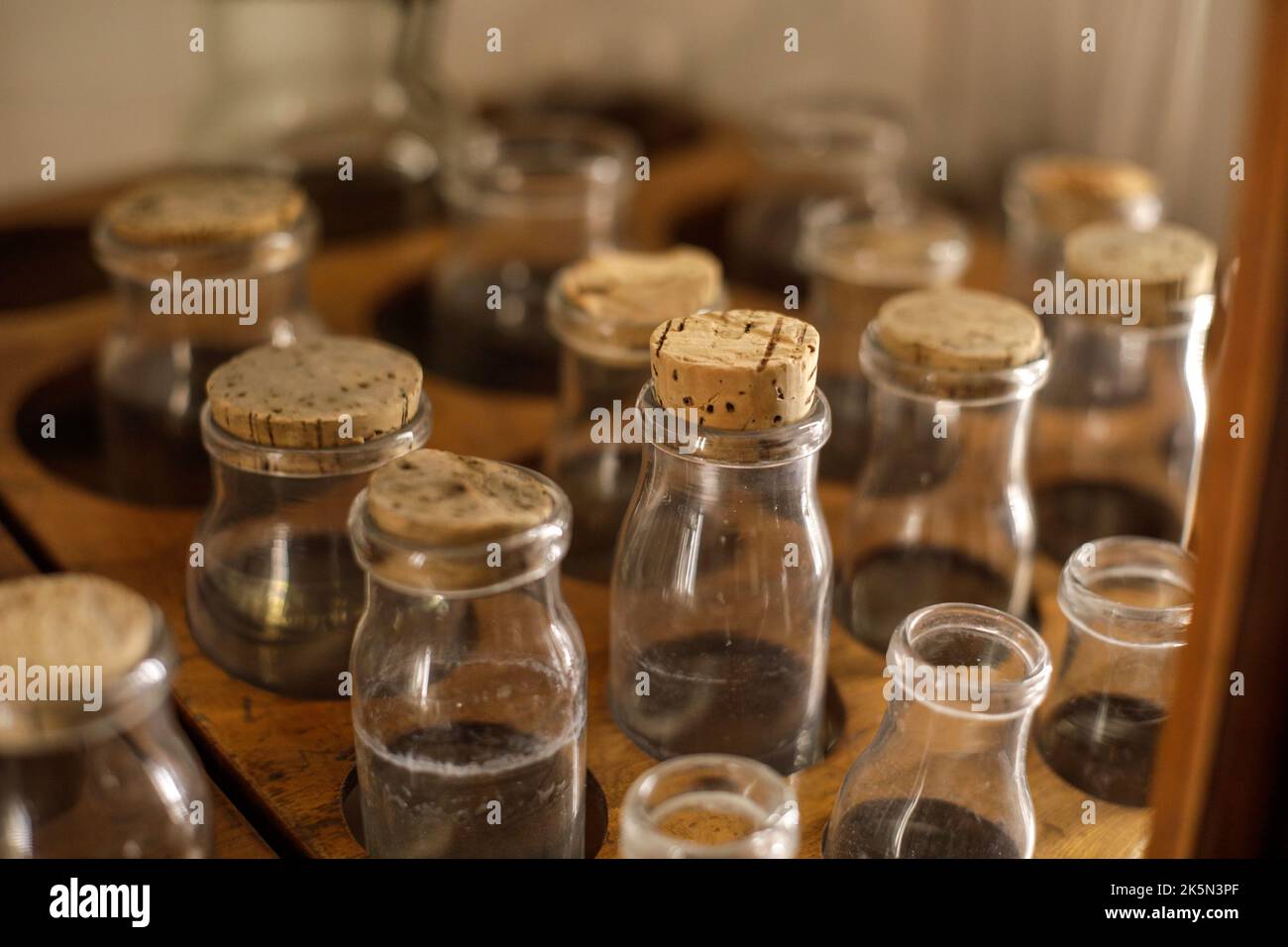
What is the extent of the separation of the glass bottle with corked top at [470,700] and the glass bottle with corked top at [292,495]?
0.08 meters

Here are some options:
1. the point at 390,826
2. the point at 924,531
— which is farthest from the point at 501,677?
the point at 924,531

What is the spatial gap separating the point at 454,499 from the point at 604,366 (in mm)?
265

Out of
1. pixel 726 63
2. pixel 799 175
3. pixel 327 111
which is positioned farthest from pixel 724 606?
pixel 726 63

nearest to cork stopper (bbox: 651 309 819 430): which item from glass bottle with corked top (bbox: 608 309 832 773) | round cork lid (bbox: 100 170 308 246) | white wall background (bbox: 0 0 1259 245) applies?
glass bottle with corked top (bbox: 608 309 832 773)

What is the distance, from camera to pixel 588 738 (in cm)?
74

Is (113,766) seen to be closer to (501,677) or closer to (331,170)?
(501,677)

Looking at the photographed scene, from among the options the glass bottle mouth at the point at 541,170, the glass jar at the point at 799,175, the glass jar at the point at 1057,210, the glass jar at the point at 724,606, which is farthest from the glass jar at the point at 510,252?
the glass jar at the point at 724,606

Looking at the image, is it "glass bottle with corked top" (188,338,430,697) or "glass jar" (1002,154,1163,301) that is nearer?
"glass bottle with corked top" (188,338,430,697)

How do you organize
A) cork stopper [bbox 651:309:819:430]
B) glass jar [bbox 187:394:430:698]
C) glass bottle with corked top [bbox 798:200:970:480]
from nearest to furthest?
cork stopper [bbox 651:309:819:430] < glass jar [bbox 187:394:430:698] < glass bottle with corked top [bbox 798:200:970:480]

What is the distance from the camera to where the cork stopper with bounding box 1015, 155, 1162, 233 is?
40.5 inches

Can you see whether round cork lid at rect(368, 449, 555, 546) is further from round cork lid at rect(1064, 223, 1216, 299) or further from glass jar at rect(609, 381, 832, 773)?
round cork lid at rect(1064, 223, 1216, 299)

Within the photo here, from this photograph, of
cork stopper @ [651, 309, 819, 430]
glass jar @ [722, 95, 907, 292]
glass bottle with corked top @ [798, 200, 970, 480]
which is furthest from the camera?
glass jar @ [722, 95, 907, 292]

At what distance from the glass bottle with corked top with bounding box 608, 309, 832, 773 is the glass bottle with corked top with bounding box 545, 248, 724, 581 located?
0.42ft

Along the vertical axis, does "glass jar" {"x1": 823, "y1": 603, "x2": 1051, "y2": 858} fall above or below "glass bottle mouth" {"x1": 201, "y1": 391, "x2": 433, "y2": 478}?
below
